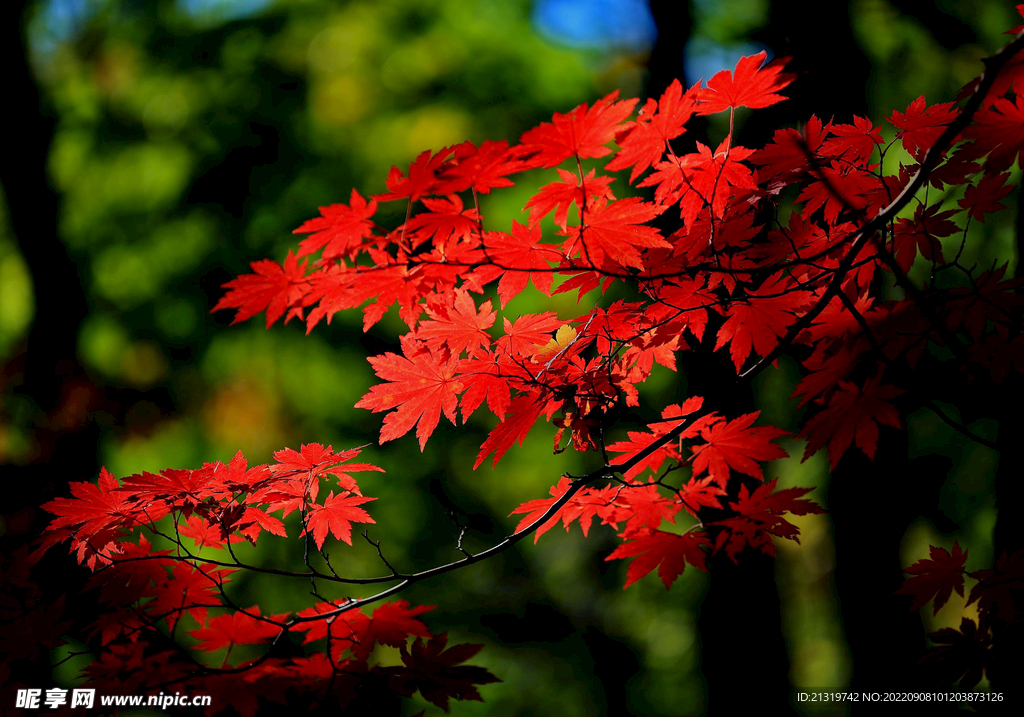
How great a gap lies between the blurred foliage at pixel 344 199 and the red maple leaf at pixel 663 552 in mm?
4015

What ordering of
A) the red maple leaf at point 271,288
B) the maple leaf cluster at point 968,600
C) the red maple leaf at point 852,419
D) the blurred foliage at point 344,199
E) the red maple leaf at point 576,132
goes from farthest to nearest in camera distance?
the blurred foliage at point 344,199 → the maple leaf cluster at point 968,600 → the red maple leaf at point 271,288 → the red maple leaf at point 852,419 → the red maple leaf at point 576,132

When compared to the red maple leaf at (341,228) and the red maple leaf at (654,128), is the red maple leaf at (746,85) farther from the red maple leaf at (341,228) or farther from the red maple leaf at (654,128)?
the red maple leaf at (341,228)

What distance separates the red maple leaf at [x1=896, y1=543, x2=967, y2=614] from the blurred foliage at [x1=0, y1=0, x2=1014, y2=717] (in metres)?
3.79

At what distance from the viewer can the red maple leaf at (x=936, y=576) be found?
1.92 m

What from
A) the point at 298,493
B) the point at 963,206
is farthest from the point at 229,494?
the point at 963,206

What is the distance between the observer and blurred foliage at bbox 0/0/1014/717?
5.90 m

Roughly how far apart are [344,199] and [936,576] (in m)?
6.09

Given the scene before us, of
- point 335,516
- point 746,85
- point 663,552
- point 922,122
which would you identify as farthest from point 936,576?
point 335,516

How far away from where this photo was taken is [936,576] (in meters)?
1.94

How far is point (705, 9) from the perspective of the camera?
614cm

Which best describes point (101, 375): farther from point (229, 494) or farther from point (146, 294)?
point (229, 494)

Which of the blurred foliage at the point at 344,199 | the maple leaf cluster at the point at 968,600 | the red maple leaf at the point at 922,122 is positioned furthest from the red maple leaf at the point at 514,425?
the blurred foliage at the point at 344,199

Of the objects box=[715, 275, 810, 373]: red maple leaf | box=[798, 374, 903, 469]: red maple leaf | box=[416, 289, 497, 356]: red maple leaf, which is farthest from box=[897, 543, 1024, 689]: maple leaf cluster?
box=[416, 289, 497, 356]: red maple leaf

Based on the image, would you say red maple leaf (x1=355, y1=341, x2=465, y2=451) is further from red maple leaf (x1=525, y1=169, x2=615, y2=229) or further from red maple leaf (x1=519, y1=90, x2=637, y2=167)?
red maple leaf (x1=519, y1=90, x2=637, y2=167)
